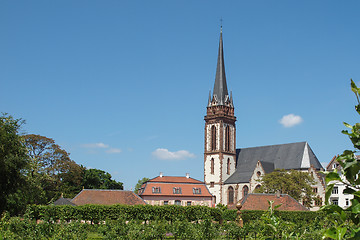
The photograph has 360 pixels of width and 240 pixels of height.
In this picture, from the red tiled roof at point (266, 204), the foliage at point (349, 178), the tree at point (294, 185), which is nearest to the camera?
the foliage at point (349, 178)

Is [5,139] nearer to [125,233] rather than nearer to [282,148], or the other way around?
[125,233]

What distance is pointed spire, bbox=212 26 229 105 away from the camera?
289ft

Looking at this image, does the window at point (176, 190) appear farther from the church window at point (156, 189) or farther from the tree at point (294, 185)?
the tree at point (294, 185)

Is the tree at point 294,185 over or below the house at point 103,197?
over

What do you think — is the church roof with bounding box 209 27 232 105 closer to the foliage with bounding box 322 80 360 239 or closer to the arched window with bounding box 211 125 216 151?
the arched window with bounding box 211 125 216 151

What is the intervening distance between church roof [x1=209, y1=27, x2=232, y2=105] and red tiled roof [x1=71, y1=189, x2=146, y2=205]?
119ft

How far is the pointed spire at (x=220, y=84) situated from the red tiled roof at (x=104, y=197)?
119 feet

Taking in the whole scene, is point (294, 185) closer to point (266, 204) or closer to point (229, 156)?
point (266, 204)

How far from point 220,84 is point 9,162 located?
190 ft

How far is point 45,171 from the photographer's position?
6169cm

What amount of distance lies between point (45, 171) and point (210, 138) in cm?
3640

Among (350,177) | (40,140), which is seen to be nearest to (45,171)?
(40,140)

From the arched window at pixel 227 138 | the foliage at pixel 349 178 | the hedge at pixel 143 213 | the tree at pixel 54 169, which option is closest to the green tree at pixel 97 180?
the tree at pixel 54 169

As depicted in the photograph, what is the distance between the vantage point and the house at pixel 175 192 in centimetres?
7356
